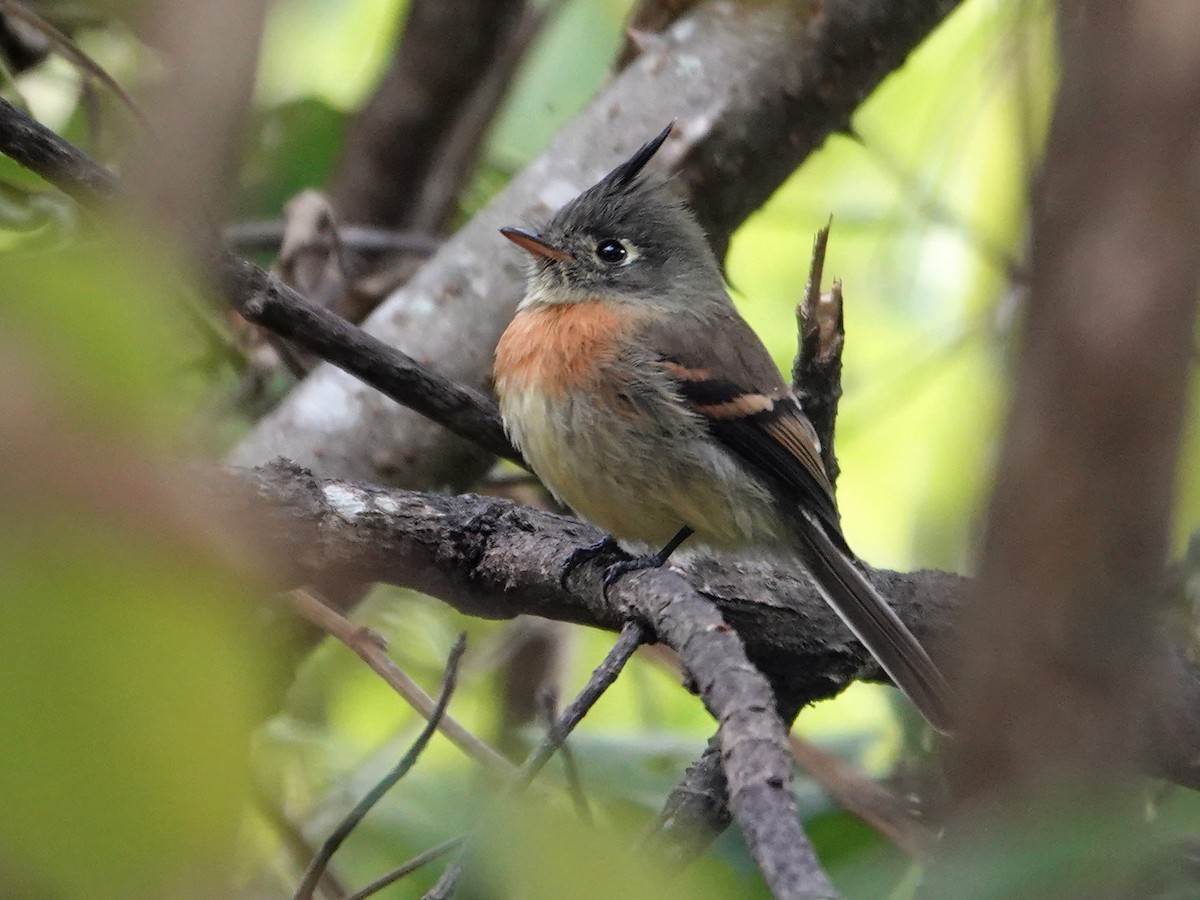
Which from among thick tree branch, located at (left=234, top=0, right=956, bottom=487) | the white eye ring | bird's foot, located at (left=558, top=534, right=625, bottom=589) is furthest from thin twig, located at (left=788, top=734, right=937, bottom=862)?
the white eye ring

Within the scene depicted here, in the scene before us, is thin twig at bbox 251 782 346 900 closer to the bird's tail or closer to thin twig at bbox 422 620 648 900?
thin twig at bbox 422 620 648 900

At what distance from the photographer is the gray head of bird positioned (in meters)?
4.19

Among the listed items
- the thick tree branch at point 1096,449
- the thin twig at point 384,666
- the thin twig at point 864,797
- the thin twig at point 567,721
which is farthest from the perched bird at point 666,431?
the thick tree branch at point 1096,449

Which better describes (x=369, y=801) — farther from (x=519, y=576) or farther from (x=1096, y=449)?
(x=1096, y=449)

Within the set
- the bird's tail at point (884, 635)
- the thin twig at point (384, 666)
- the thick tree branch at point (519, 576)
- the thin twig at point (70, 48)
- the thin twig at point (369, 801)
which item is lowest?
the thin twig at point (369, 801)

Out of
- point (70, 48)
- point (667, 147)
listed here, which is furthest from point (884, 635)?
point (70, 48)

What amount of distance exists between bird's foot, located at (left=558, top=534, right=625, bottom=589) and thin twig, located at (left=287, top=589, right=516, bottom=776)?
1.43ft

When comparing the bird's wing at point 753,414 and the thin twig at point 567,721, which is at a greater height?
the bird's wing at point 753,414

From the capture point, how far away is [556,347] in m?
3.86

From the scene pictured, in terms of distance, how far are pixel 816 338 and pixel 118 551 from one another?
275cm

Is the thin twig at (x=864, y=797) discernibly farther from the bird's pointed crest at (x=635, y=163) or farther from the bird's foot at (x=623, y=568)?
the bird's pointed crest at (x=635, y=163)

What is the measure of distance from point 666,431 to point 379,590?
163 centimetres

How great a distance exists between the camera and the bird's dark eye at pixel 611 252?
14.6 ft

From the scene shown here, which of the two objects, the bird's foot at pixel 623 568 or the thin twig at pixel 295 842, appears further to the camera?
the thin twig at pixel 295 842
